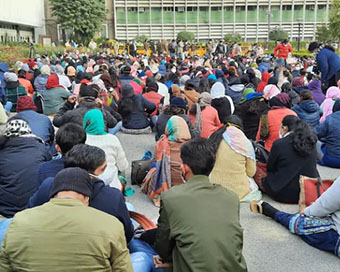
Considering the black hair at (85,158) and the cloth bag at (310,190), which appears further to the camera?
the cloth bag at (310,190)

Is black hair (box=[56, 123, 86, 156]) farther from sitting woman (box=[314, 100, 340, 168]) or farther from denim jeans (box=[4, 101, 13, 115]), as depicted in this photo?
denim jeans (box=[4, 101, 13, 115])

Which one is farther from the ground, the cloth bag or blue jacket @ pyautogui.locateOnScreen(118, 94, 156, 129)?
blue jacket @ pyautogui.locateOnScreen(118, 94, 156, 129)

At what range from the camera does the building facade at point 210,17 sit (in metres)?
47.7

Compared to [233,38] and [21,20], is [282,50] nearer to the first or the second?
[233,38]

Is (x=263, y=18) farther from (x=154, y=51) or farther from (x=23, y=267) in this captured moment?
(x=23, y=267)

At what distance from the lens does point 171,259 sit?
9.52ft

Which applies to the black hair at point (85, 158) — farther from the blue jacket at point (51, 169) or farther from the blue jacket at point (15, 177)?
the blue jacket at point (15, 177)

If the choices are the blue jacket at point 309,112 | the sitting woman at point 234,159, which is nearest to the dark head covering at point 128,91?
the blue jacket at point 309,112

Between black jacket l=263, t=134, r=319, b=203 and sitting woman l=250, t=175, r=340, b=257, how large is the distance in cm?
69

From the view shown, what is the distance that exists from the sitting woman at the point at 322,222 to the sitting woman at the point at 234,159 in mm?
830

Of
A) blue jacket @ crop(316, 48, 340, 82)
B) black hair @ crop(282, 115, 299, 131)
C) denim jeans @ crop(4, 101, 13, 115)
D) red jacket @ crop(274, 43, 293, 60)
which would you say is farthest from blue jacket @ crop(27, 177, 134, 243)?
red jacket @ crop(274, 43, 293, 60)

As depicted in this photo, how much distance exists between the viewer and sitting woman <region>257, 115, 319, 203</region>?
489 cm

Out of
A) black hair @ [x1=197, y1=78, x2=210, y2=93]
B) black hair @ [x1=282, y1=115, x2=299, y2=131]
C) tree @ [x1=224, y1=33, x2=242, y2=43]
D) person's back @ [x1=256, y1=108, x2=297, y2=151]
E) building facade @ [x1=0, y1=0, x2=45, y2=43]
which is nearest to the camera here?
black hair @ [x1=282, y1=115, x2=299, y2=131]

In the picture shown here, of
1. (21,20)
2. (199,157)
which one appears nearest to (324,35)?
(21,20)
